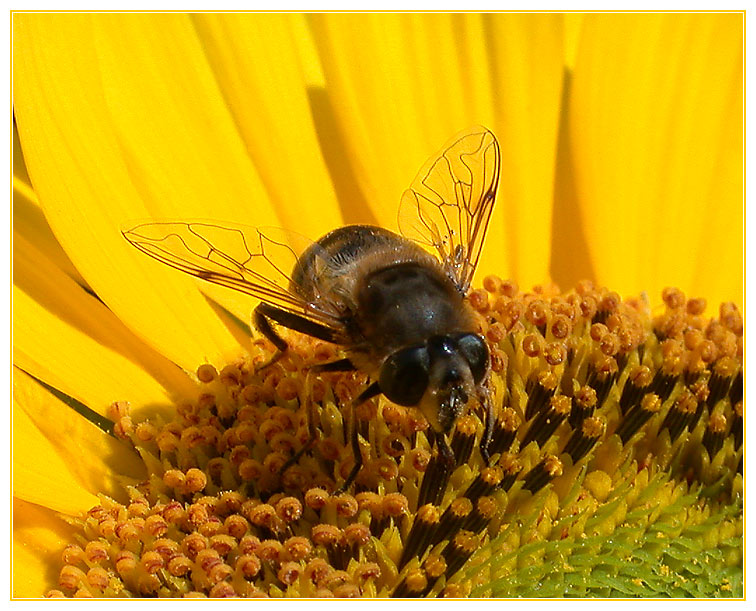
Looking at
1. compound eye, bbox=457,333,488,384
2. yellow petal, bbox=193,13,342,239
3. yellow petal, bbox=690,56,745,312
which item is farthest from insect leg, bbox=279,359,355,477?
yellow petal, bbox=690,56,745,312

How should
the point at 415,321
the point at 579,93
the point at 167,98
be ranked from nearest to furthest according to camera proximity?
1. the point at 415,321
2. the point at 167,98
3. the point at 579,93

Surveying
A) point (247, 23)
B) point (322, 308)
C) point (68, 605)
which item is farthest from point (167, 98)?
point (68, 605)

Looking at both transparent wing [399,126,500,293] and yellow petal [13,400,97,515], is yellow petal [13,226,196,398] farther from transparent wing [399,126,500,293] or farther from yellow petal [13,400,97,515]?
transparent wing [399,126,500,293]

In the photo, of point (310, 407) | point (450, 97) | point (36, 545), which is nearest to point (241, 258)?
point (310, 407)

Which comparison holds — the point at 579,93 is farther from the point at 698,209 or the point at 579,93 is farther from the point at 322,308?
the point at 322,308

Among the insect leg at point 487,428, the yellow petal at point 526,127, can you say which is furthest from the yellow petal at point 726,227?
the insect leg at point 487,428

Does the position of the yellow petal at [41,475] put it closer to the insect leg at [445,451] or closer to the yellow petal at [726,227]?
the insect leg at [445,451]

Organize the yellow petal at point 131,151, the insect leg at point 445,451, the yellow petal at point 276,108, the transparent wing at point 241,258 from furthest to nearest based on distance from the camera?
the yellow petal at point 276,108
the yellow petal at point 131,151
the insect leg at point 445,451
the transparent wing at point 241,258
